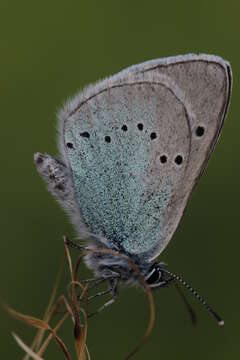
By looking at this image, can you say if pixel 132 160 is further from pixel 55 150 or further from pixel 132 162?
pixel 55 150

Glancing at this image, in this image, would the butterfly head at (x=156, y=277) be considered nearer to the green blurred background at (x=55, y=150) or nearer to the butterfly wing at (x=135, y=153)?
the butterfly wing at (x=135, y=153)

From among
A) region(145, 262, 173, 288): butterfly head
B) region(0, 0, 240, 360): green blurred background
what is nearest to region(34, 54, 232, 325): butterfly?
region(145, 262, 173, 288): butterfly head

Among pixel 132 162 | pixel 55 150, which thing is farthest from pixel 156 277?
pixel 55 150

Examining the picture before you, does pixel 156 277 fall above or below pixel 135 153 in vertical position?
below

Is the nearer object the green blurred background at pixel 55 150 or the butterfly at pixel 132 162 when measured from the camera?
the butterfly at pixel 132 162

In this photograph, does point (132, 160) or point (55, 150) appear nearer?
point (132, 160)

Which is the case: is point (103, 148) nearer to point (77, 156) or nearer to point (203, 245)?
point (77, 156)

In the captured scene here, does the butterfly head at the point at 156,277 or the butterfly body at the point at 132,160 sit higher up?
the butterfly body at the point at 132,160

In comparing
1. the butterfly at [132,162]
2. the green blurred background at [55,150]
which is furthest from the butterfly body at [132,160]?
the green blurred background at [55,150]

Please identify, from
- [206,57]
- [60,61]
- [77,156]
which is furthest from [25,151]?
[206,57]
